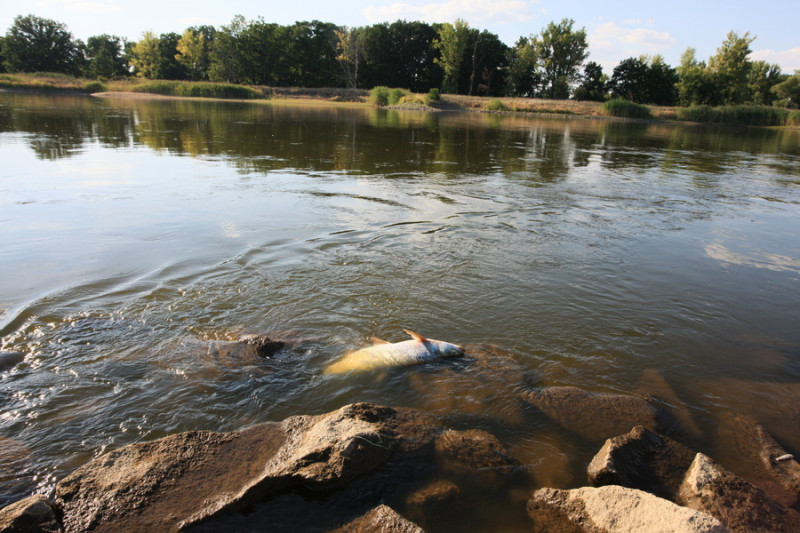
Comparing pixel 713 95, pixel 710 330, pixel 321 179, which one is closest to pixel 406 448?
pixel 710 330

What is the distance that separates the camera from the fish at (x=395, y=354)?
454 cm

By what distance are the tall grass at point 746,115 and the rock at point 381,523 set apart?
6941 cm

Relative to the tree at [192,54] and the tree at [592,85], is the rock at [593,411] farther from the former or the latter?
the tree at [192,54]

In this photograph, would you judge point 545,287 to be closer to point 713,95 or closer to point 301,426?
point 301,426

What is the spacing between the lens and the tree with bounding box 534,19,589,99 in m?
80.1

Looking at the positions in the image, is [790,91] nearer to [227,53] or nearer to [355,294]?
[355,294]

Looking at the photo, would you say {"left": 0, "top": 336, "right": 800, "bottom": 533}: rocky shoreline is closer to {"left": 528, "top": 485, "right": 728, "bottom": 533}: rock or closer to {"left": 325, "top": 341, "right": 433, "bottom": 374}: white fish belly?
{"left": 528, "top": 485, "right": 728, "bottom": 533}: rock

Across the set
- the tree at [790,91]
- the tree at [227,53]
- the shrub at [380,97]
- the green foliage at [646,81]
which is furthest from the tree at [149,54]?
the tree at [790,91]

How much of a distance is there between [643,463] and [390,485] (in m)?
1.89

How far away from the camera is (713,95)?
69.4 m

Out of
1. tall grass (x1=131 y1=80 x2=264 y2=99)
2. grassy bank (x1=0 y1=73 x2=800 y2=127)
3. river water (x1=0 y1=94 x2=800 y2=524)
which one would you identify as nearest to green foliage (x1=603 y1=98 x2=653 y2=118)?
grassy bank (x1=0 y1=73 x2=800 y2=127)

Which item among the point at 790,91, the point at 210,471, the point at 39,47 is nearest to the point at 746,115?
the point at 790,91

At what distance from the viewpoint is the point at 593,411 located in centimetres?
396

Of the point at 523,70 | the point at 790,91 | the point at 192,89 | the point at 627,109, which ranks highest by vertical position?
the point at 523,70
